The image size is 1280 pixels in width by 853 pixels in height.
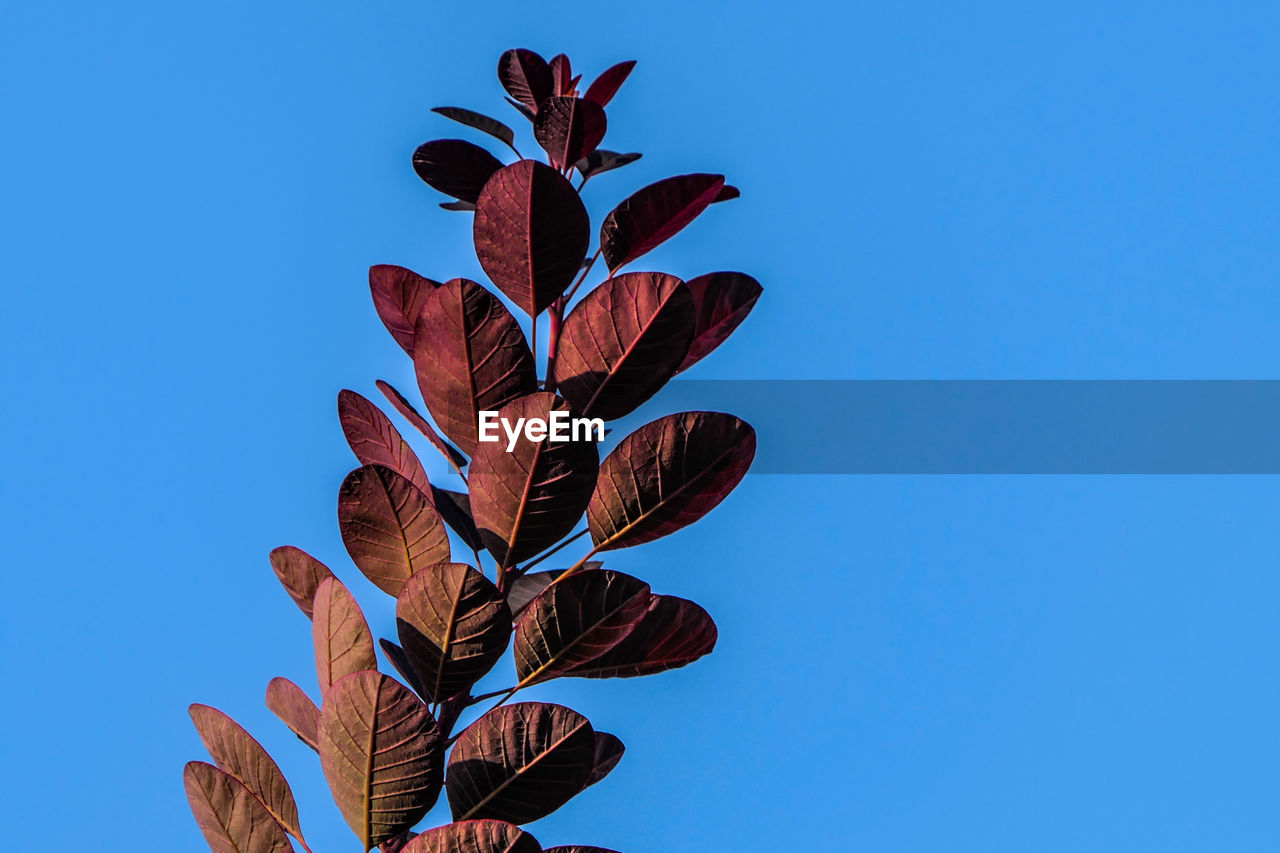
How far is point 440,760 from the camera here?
36.8 inches

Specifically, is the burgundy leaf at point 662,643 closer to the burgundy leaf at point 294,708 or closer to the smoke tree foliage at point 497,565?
the smoke tree foliage at point 497,565

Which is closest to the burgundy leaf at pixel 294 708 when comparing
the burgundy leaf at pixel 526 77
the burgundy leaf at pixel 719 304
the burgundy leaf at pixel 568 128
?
the burgundy leaf at pixel 719 304

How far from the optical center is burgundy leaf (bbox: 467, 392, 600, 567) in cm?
100

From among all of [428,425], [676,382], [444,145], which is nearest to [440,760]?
[428,425]

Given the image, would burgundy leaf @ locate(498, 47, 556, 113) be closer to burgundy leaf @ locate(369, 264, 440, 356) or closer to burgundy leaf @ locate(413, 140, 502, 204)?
burgundy leaf @ locate(413, 140, 502, 204)

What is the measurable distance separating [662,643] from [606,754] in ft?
0.61

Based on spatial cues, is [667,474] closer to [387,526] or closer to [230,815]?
[387,526]

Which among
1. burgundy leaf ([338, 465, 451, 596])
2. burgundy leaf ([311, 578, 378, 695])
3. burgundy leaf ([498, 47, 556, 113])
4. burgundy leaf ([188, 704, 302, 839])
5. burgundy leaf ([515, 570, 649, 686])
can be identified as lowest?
burgundy leaf ([188, 704, 302, 839])

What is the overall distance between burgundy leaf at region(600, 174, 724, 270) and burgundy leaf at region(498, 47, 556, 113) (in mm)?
440

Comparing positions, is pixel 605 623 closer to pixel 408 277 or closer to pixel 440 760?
pixel 440 760

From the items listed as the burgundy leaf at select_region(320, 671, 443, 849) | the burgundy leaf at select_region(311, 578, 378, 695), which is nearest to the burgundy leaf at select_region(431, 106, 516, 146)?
the burgundy leaf at select_region(311, 578, 378, 695)

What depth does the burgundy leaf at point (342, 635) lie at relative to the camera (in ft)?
3.25

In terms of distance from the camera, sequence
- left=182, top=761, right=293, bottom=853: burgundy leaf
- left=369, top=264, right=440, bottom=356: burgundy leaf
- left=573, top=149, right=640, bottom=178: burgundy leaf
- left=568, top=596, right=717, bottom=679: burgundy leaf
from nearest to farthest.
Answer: left=182, top=761, right=293, bottom=853: burgundy leaf, left=568, top=596, right=717, bottom=679: burgundy leaf, left=369, top=264, right=440, bottom=356: burgundy leaf, left=573, top=149, right=640, bottom=178: burgundy leaf

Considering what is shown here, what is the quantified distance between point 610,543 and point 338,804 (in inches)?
16.9
